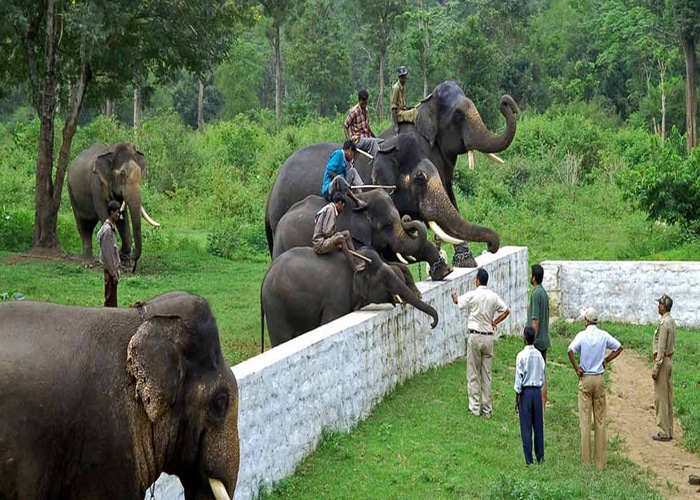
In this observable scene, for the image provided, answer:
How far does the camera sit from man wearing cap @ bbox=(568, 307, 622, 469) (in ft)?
36.4

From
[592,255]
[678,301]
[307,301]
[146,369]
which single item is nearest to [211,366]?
[146,369]

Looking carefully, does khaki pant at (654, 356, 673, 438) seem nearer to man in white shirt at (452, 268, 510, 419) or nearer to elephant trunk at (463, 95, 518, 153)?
man in white shirt at (452, 268, 510, 419)

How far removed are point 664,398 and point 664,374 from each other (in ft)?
0.85

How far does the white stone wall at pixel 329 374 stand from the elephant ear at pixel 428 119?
1779 mm

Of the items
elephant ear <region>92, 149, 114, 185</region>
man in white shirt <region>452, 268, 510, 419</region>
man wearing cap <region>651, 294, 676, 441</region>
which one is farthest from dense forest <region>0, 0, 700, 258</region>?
man in white shirt <region>452, 268, 510, 419</region>

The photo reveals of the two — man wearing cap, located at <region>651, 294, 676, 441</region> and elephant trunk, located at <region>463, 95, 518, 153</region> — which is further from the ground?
elephant trunk, located at <region>463, 95, 518, 153</region>

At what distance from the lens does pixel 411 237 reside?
44.8ft

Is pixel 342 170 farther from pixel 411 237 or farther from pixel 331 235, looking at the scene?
pixel 331 235

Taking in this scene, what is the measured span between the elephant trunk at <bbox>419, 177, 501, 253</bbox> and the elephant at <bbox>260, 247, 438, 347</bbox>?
2083 millimetres

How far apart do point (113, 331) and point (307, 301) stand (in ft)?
22.0

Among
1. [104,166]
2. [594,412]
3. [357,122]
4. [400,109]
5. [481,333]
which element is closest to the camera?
[594,412]

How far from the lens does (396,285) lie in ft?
40.8

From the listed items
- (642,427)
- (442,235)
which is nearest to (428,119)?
(442,235)

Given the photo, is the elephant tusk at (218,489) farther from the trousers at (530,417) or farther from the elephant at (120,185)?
the elephant at (120,185)
